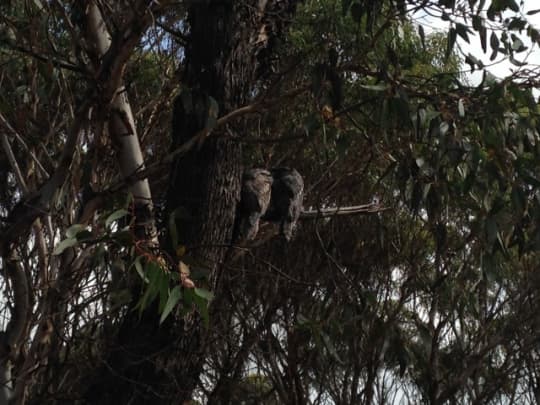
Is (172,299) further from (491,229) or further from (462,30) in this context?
(462,30)

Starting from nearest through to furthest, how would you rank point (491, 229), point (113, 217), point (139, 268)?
point (139, 268), point (113, 217), point (491, 229)

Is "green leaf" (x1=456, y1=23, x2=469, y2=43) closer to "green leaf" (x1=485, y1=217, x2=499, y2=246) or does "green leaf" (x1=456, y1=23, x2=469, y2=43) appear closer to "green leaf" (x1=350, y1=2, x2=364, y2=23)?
"green leaf" (x1=350, y1=2, x2=364, y2=23)

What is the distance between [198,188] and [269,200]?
49cm

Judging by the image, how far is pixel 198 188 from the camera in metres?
3.69

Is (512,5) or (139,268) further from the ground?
(512,5)

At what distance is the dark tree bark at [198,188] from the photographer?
3482mm

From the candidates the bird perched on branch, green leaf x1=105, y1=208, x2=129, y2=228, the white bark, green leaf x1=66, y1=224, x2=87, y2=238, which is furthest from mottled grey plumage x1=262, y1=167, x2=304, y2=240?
green leaf x1=66, y1=224, x2=87, y2=238

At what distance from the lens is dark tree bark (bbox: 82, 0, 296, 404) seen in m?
3.48

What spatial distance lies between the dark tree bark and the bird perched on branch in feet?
0.45

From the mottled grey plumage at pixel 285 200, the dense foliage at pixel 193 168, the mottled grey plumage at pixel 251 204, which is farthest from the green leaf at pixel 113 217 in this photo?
the mottled grey plumage at pixel 285 200

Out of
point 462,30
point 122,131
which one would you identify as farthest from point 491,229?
point 122,131

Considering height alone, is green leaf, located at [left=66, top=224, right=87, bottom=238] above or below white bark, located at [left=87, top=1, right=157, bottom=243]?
below

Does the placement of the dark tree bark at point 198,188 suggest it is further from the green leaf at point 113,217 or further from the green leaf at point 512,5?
the green leaf at point 512,5

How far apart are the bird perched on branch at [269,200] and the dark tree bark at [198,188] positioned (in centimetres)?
14
